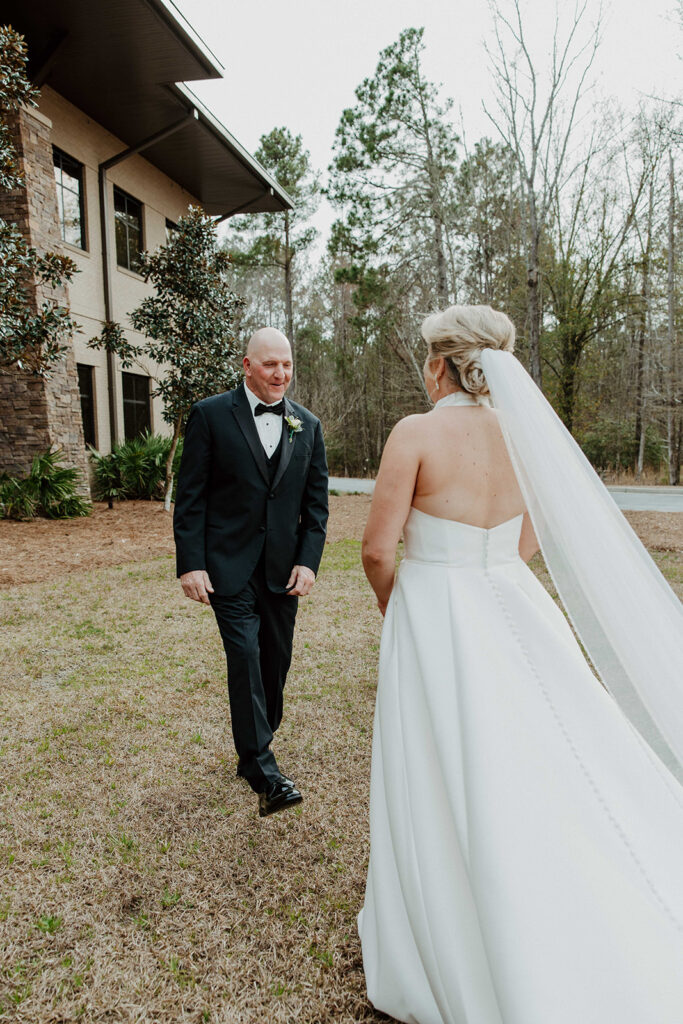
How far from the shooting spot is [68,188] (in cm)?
1398

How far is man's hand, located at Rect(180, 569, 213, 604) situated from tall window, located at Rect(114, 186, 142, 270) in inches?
557

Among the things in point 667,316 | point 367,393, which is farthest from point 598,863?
point 367,393

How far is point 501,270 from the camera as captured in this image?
42.9ft

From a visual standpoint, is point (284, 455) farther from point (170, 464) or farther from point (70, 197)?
point (70, 197)

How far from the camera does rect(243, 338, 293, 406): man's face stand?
317 centimetres

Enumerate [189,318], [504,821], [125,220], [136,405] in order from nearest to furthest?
[504,821] → [189,318] → [125,220] → [136,405]

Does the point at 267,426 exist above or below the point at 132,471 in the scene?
above

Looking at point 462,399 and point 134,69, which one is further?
point 134,69

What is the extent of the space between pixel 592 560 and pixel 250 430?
1.71 metres

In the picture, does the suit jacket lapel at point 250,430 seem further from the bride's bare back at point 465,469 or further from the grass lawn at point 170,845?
the grass lawn at point 170,845

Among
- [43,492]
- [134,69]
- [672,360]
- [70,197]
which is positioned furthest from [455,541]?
[672,360]

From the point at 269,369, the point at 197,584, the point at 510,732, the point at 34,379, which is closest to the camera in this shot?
the point at 510,732

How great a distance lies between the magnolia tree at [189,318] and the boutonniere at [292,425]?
30.2 feet

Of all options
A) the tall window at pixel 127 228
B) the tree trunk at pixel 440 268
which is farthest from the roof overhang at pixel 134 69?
the tree trunk at pixel 440 268
